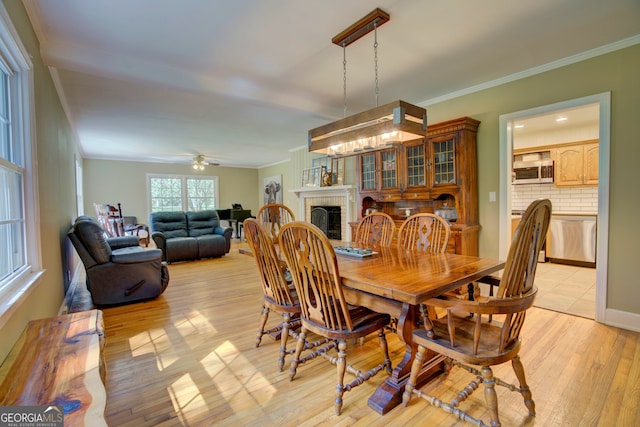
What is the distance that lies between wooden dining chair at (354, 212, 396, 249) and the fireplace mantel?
220 centimetres

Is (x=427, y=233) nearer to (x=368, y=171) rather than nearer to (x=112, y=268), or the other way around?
(x=368, y=171)

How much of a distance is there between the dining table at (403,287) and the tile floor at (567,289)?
187 centimetres

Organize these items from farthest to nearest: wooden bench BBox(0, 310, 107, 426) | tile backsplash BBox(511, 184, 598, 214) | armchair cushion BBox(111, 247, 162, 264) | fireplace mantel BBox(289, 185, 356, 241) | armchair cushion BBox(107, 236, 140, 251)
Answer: fireplace mantel BBox(289, 185, 356, 241), tile backsplash BBox(511, 184, 598, 214), armchair cushion BBox(107, 236, 140, 251), armchair cushion BBox(111, 247, 162, 264), wooden bench BBox(0, 310, 107, 426)

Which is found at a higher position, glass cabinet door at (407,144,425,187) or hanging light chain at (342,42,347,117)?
hanging light chain at (342,42,347,117)

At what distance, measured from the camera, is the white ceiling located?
2.19 m

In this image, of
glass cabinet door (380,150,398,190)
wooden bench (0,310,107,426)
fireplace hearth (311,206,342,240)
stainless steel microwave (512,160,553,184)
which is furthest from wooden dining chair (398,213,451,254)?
stainless steel microwave (512,160,553,184)

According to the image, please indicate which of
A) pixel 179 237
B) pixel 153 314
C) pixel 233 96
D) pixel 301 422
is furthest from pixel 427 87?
pixel 179 237

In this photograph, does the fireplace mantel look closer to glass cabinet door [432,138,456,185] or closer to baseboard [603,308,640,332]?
glass cabinet door [432,138,456,185]

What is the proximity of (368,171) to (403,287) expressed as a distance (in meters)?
3.31

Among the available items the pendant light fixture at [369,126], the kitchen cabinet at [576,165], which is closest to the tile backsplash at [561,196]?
the kitchen cabinet at [576,165]

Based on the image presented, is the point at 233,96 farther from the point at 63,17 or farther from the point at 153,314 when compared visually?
the point at 153,314

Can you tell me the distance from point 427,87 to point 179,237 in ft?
16.6

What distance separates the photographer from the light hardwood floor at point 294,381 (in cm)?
164

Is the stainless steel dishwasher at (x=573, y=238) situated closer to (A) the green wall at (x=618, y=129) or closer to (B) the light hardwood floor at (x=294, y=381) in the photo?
(A) the green wall at (x=618, y=129)
